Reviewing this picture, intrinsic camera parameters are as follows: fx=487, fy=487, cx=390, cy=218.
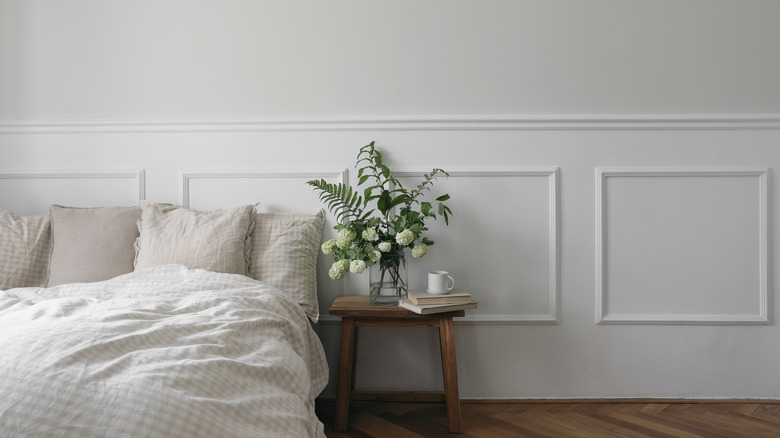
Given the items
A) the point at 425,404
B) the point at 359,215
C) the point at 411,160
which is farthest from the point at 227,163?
the point at 425,404

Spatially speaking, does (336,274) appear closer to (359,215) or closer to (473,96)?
Result: (359,215)

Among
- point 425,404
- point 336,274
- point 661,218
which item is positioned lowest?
point 425,404

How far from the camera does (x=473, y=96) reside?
84.3 inches

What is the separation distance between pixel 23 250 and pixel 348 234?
126 centimetres

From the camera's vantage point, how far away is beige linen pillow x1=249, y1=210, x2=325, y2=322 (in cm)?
191

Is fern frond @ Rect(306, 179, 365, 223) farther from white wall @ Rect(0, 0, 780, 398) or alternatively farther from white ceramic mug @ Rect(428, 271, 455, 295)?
white ceramic mug @ Rect(428, 271, 455, 295)

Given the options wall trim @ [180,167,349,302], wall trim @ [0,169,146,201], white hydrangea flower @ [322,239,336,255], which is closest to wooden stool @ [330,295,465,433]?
white hydrangea flower @ [322,239,336,255]

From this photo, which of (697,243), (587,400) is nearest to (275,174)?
(587,400)

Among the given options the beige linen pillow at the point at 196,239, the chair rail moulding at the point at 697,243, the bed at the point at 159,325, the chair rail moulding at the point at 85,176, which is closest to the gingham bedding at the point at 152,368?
the bed at the point at 159,325

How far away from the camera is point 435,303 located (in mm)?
1789

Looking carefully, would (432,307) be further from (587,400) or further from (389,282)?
(587,400)

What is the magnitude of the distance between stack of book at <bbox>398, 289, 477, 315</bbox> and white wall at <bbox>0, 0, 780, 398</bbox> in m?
0.33

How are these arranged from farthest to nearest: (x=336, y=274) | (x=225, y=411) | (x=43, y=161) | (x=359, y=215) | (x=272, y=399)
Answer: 1. (x=43, y=161)
2. (x=359, y=215)
3. (x=336, y=274)
4. (x=272, y=399)
5. (x=225, y=411)

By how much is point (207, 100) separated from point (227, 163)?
0.29 m
